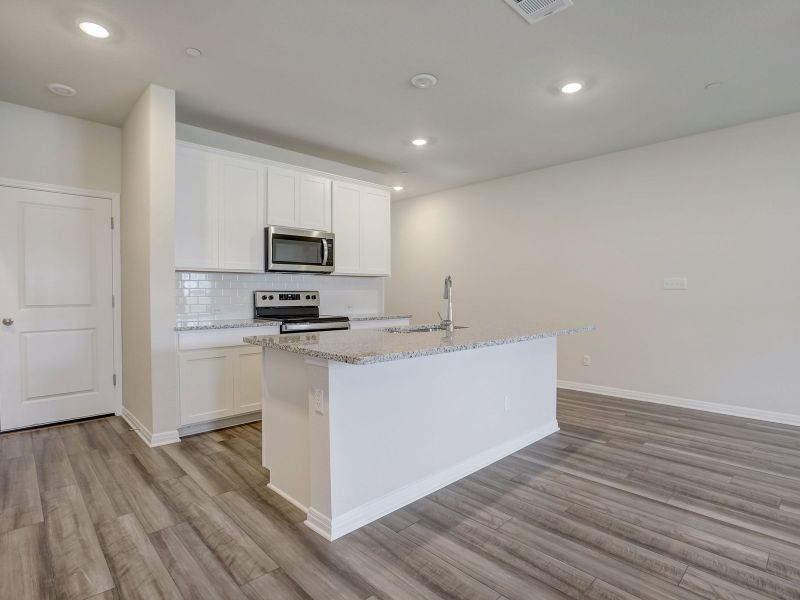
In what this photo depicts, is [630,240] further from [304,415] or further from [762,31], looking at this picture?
[304,415]

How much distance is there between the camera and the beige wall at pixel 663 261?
379 cm

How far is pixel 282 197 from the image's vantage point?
4.19 metres

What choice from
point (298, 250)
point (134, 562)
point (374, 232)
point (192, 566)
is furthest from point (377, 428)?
point (374, 232)

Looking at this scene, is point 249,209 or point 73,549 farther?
point 249,209

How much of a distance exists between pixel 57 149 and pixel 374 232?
296cm

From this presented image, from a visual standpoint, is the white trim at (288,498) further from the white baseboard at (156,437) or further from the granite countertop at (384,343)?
the white baseboard at (156,437)

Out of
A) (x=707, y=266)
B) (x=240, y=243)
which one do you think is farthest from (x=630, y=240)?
(x=240, y=243)

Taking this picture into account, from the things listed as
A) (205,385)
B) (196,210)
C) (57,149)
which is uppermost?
(57,149)

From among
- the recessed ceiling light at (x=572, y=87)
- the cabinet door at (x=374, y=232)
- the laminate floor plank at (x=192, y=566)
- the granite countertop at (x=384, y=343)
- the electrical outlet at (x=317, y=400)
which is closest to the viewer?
the laminate floor plank at (x=192, y=566)

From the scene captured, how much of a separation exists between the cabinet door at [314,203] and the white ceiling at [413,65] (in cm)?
42

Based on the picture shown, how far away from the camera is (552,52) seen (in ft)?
9.01

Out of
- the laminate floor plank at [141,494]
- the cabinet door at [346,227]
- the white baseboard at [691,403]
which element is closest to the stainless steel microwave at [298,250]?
the cabinet door at [346,227]

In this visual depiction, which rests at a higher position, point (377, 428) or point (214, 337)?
point (214, 337)

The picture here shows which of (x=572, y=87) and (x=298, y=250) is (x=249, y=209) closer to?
(x=298, y=250)
